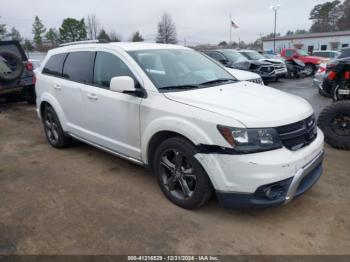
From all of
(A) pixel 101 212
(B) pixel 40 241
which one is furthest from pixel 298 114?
(B) pixel 40 241

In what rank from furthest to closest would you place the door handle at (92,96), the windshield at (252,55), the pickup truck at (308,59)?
the pickup truck at (308,59) < the windshield at (252,55) < the door handle at (92,96)

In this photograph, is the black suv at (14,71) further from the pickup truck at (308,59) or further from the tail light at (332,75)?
the pickup truck at (308,59)

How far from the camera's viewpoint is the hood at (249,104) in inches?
112

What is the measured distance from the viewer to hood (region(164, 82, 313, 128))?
285cm

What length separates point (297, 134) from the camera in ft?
9.87

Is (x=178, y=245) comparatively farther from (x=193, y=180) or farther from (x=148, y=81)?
(x=148, y=81)

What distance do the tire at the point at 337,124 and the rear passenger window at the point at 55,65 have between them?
14.0 feet

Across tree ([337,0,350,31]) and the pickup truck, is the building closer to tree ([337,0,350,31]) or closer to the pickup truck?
tree ([337,0,350,31])

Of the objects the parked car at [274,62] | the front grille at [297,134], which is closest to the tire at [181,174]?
the front grille at [297,134]

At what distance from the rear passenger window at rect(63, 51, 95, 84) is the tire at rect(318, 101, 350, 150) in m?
3.69

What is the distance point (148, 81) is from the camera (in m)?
3.51

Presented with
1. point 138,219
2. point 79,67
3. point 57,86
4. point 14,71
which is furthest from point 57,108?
point 14,71

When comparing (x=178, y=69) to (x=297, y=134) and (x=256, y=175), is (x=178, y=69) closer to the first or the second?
(x=297, y=134)

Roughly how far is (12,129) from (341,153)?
257 inches
